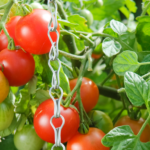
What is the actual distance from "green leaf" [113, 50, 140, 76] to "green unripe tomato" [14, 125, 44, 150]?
0.17 metres

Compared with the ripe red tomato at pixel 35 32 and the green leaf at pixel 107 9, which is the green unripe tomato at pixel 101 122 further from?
the green leaf at pixel 107 9

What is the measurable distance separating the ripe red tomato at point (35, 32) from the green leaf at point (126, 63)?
105mm

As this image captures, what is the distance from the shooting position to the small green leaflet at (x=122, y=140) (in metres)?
0.29

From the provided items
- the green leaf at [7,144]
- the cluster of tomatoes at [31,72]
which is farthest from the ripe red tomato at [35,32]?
the green leaf at [7,144]

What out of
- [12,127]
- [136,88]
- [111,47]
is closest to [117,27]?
[111,47]

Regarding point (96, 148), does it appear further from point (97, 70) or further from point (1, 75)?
point (97, 70)

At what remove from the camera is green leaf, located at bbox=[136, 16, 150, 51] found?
0.41 metres

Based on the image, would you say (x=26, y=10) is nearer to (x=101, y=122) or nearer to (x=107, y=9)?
(x=101, y=122)

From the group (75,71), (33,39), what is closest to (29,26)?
(33,39)

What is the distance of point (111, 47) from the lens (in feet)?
1.26

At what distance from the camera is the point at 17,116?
1.37ft

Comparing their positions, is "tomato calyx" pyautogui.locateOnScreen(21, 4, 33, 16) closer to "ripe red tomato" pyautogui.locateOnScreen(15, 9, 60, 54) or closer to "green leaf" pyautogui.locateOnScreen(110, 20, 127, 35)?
"ripe red tomato" pyautogui.locateOnScreen(15, 9, 60, 54)

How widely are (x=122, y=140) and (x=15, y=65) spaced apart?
18 centimetres

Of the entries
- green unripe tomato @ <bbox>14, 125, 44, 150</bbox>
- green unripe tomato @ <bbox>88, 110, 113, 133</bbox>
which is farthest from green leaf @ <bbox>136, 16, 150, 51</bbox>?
green unripe tomato @ <bbox>14, 125, 44, 150</bbox>
